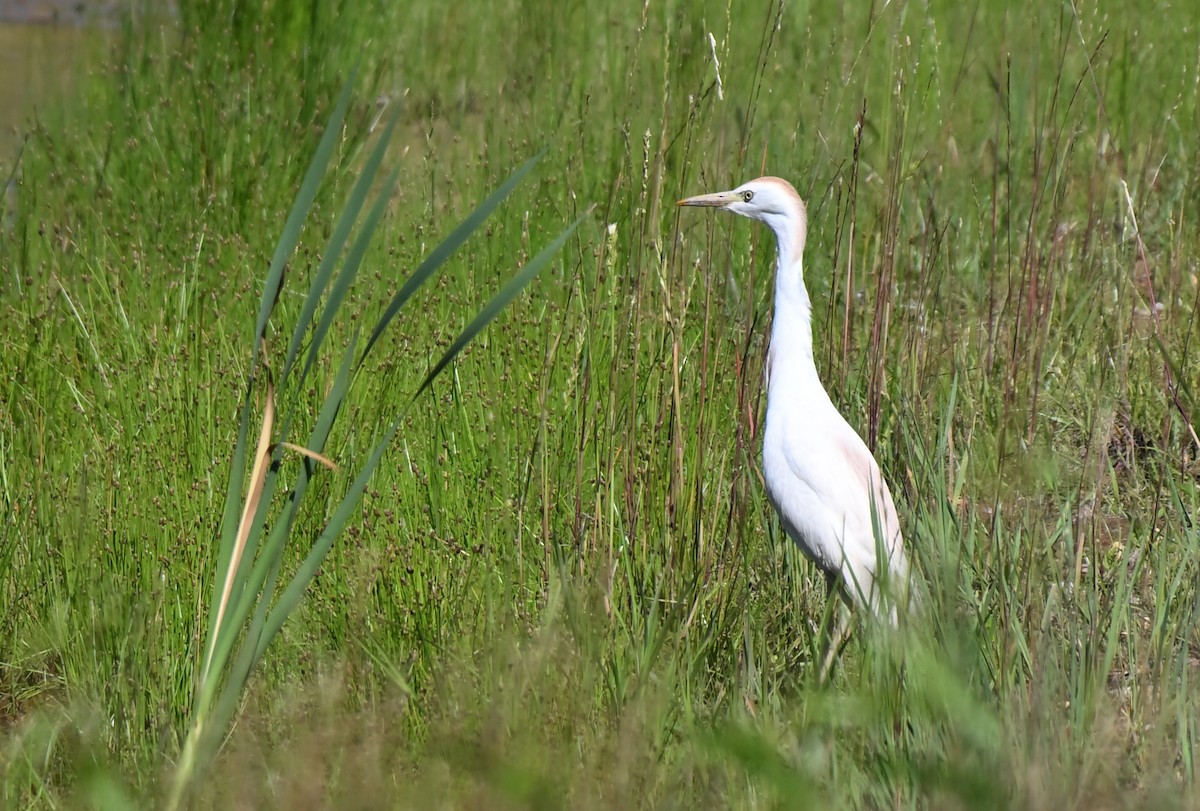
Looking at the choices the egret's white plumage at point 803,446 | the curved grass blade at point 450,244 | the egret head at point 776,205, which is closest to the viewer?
the curved grass blade at point 450,244

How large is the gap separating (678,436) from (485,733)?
1052 millimetres

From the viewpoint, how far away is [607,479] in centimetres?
257

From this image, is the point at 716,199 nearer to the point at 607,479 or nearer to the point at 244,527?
the point at 607,479

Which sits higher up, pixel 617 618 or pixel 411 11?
pixel 411 11

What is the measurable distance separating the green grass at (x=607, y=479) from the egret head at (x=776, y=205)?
8 centimetres

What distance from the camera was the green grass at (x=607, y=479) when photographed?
1.81 meters

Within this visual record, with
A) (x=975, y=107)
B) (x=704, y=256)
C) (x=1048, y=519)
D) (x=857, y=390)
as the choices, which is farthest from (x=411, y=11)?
(x=1048, y=519)

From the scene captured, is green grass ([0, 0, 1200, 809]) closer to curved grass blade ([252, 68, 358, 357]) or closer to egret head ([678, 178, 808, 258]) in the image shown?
egret head ([678, 178, 808, 258])

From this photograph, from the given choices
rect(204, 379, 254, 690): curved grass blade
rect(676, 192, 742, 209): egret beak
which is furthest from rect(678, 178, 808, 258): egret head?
rect(204, 379, 254, 690): curved grass blade

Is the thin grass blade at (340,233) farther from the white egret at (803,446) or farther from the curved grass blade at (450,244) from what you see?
the white egret at (803,446)

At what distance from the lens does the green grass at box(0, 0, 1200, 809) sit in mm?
1807

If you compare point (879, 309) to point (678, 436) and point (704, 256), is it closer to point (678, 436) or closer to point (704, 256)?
point (678, 436)

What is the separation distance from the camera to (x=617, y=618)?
7.74ft

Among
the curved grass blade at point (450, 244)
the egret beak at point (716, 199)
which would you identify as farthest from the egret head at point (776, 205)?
the curved grass blade at point (450, 244)
